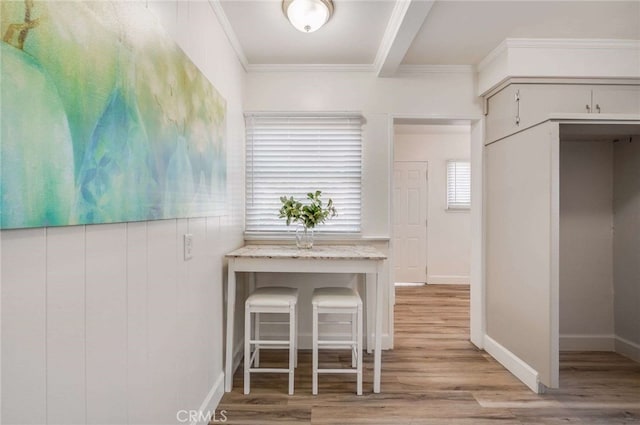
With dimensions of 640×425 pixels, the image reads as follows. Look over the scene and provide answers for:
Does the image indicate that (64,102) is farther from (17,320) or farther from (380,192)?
(380,192)

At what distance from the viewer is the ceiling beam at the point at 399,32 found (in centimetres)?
196

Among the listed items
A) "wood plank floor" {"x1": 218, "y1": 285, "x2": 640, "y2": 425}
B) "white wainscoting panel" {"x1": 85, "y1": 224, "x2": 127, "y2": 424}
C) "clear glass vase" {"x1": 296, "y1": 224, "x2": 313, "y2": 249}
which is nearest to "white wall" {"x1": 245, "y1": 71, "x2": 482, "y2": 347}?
"clear glass vase" {"x1": 296, "y1": 224, "x2": 313, "y2": 249}

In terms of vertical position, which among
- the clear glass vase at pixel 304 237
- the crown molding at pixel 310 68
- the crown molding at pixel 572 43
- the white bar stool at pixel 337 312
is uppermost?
the crown molding at pixel 310 68

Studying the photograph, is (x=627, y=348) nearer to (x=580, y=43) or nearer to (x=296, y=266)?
(x=580, y=43)

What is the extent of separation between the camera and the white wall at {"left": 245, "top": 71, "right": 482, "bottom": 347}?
9.93ft

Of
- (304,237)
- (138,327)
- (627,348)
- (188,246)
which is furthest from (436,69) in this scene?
(138,327)

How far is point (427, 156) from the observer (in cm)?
554

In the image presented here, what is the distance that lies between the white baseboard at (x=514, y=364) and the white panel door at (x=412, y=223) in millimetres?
2566

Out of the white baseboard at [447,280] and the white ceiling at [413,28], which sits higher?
the white ceiling at [413,28]

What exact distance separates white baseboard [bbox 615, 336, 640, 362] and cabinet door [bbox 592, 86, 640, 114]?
75.4 inches

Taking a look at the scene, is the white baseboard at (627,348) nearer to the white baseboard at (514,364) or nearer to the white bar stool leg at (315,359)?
the white baseboard at (514,364)

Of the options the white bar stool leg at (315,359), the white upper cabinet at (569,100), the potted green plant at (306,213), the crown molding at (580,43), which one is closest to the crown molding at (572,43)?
the crown molding at (580,43)

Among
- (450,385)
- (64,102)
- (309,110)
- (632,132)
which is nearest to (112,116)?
(64,102)

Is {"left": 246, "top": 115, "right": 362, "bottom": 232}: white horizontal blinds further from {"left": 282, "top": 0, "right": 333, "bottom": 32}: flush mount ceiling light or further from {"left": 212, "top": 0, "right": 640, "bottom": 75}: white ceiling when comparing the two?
{"left": 282, "top": 0, "right": 333, "bottom": 32}: flush mount ceiling light
